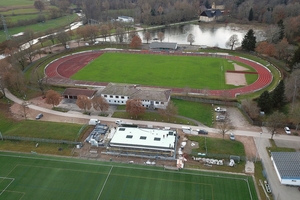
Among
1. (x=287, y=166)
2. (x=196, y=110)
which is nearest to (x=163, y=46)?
(x=196, y=110)

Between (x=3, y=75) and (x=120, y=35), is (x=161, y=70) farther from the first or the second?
(x=3, y=75)

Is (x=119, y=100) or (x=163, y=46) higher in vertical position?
(x=163, y=46)

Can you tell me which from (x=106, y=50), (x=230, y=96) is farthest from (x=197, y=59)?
(x=106, y=50)

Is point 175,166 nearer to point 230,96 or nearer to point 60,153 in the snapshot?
point 60,153

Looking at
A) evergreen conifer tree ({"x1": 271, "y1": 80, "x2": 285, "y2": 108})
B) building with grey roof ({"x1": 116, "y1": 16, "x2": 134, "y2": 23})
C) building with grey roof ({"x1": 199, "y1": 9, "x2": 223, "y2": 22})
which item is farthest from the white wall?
building with grey roof ({"x1": 199, "y1": 9, "x2": 223, "y2": 22})

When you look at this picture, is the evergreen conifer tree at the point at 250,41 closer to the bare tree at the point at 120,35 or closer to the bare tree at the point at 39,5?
the bare tree at the point at 120,35

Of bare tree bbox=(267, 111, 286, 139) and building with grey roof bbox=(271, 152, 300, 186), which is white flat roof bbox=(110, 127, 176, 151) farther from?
bare tree bbox=(267, 111, 286, 139)

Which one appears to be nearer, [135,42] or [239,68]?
[239,68]
